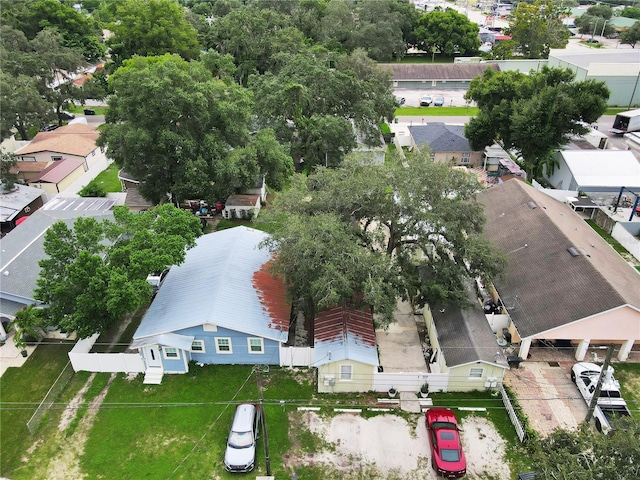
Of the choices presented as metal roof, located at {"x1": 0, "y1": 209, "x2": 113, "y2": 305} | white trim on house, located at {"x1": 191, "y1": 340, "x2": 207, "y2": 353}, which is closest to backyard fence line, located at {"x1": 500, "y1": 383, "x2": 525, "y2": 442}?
white trim on house, located at {"x1": 191, "y1": 340, "x2": 207, "y2": 353}

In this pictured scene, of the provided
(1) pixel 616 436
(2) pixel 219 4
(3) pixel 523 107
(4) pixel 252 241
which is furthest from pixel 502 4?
(1) pixel 616 436

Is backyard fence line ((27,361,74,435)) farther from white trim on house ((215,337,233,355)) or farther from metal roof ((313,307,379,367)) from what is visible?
metal roof ((313,307,379,367))

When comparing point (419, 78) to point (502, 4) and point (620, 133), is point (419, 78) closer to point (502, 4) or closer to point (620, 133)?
point (620, 133)

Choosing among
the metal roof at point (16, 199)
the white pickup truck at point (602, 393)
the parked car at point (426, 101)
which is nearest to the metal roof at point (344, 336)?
the white pickup truck at point (602, 393)

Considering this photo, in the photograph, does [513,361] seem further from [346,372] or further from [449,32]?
[449,32]

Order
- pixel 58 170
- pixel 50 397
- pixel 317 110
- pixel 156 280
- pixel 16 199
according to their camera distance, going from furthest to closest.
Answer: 1. pixel 317 110
2. pixel 58 170
3. pixel 16 199
4. pixel 156 280
5. pixel 50 397

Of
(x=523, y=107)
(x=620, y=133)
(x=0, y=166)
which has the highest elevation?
(x=523, y=107)

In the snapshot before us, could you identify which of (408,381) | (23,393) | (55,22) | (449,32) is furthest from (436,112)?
(55,22)

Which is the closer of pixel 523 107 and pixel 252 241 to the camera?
pixel 252 241
